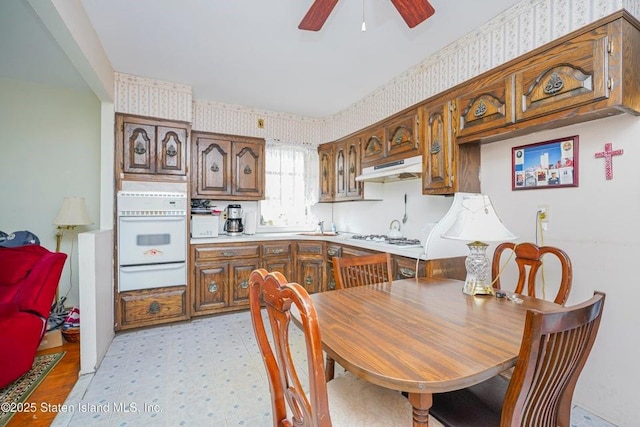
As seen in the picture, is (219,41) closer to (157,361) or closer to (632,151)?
(157,361)

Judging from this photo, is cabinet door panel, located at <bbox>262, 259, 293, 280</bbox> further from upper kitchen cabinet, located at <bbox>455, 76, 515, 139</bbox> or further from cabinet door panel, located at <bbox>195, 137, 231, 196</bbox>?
upper kitchen cabinet, located at <bbox>455, 76, 515, 139</bbox>

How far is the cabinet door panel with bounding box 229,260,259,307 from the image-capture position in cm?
337

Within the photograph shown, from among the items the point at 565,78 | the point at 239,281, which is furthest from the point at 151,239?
the point at 565,78

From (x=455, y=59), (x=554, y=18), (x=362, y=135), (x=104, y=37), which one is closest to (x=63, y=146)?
(x=104, y=37)

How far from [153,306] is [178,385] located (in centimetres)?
123

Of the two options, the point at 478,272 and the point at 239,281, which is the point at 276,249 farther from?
the point at 478,272

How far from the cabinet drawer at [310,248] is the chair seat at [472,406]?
255cm

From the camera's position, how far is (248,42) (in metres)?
2.36

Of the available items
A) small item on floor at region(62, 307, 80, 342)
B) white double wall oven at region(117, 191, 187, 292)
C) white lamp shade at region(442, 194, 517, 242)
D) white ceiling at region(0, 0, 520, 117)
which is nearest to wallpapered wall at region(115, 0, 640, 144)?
white ceiling at region(0, 0, 520, 117)

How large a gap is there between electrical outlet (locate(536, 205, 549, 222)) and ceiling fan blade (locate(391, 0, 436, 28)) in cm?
143

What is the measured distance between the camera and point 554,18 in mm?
1720

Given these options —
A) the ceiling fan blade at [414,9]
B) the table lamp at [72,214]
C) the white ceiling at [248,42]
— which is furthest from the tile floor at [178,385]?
the white ceiling at [248,42]

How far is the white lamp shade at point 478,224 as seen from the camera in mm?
1474

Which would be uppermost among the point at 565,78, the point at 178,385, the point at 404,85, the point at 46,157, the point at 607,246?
the point at 404,85
